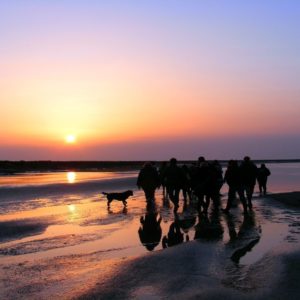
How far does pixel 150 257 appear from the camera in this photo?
9.54 meters

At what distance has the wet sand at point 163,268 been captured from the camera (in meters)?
7.14

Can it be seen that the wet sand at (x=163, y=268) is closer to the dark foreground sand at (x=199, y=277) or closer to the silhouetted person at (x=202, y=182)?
the dark foreground sand at (x=199, y=277)

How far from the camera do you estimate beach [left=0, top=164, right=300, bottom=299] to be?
7.26 metres

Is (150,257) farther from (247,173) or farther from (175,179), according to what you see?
(247,173)

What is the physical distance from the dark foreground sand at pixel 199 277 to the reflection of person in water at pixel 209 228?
5.83 ft

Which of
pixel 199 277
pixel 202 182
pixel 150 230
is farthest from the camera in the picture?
pixel 202 182

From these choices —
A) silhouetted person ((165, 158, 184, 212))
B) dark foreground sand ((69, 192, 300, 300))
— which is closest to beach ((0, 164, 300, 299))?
dark foreground sand ((69, 192, 300, 300))

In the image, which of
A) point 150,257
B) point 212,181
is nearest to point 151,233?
point 150,257

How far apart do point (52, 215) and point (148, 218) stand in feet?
12.4

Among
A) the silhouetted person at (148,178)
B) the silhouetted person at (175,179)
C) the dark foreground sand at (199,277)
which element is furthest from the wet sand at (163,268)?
the silhouetted person at (148,178)

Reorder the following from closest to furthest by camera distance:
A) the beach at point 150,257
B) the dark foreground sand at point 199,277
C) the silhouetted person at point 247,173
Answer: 1. the dark foreground sand at point 199,277
2. the beach at point 150,257
3. the silhouetted person at point 247,173

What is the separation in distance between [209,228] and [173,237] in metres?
1.64

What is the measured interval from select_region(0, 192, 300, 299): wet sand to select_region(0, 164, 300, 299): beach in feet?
0.05

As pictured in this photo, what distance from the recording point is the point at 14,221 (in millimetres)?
16266
